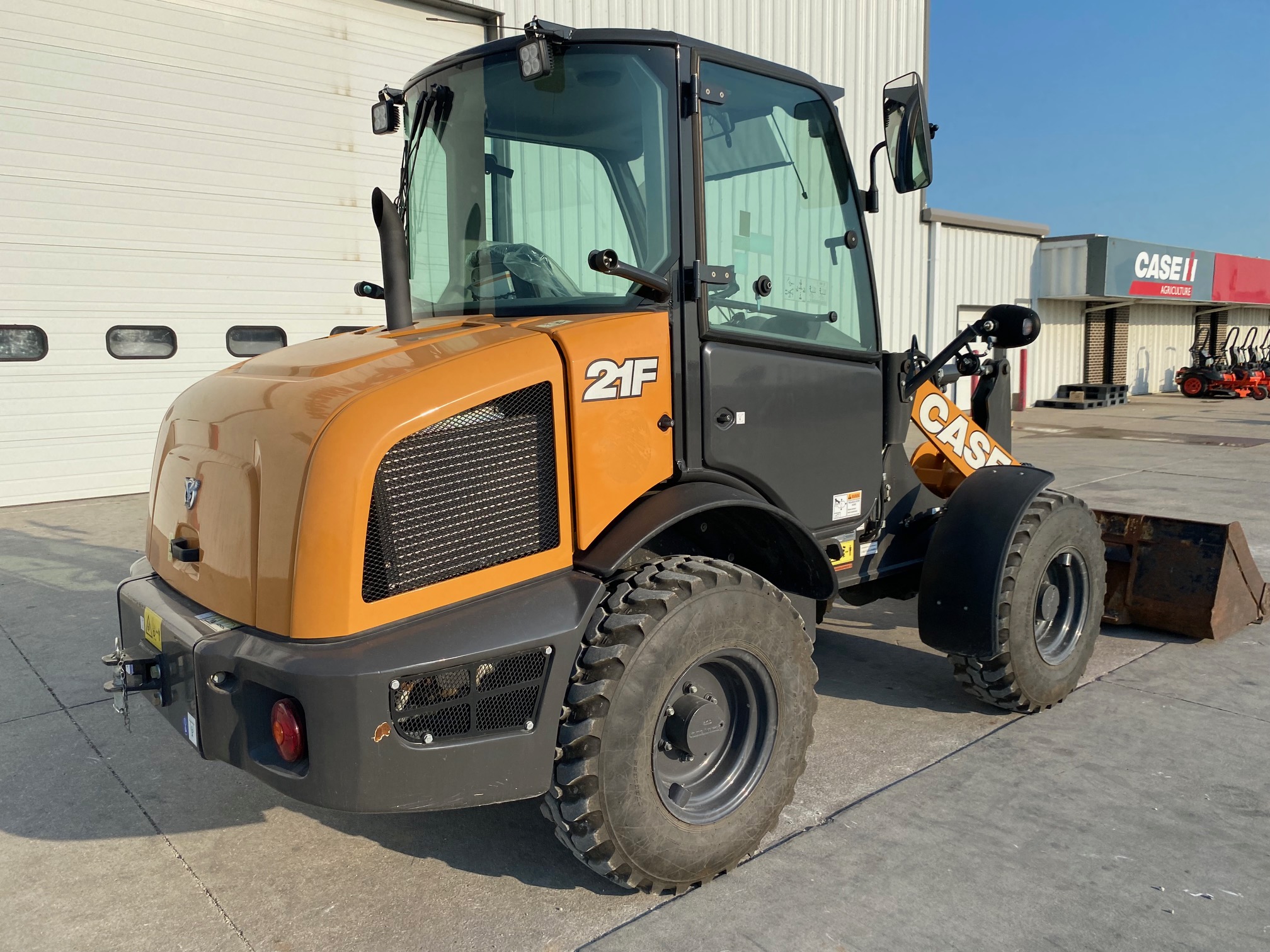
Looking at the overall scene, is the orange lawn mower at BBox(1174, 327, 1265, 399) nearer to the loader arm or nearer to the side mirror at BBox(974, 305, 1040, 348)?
the loader arm

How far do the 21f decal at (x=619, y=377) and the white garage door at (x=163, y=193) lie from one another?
26.5ft

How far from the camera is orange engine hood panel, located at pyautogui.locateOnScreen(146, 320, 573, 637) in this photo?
2.36 meters

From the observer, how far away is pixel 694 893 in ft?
9.39

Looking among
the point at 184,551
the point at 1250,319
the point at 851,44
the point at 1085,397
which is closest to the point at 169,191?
the point at 184,551

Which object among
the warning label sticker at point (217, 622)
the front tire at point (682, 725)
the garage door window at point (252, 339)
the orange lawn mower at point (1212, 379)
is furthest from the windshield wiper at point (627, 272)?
the orange lawn mower at point (1212, 379)

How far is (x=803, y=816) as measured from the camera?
3.29 meters

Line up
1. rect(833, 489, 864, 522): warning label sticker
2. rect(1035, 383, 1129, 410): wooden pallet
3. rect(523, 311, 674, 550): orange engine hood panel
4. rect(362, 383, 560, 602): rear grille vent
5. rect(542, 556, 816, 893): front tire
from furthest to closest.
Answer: rect(1035, 383, 1129, 410): wooden pallet → rect(833, 489, 864, 522): warning label sticker → rect(523, 311, 674, 550): orange engine hood panel → rect(542, 556, 816, 893): front tire → rect(362, 383, 560, 602): rear grille vent

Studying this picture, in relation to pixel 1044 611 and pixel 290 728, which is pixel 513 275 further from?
pixel 1044 611

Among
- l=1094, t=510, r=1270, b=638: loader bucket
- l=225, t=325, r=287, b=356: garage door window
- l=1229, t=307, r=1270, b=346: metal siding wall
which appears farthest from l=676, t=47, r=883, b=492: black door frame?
l=1229, t=307, r=1270, b=346: metal siding wall

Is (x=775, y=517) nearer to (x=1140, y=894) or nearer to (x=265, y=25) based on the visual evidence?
(x=1140, y=894)

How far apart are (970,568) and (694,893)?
67.0 inches

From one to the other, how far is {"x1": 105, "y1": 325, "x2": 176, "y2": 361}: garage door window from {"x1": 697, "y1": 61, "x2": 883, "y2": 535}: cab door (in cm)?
798

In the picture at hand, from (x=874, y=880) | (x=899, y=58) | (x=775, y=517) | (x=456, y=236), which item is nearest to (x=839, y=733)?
(x=874, y=880)

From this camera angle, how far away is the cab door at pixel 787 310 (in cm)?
309
